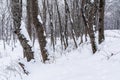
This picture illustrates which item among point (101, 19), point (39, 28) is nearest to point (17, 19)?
point (39, 28)

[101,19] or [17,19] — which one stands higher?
[17,19]

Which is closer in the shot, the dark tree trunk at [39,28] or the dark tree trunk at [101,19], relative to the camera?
the dark tree trunk at [39,28]

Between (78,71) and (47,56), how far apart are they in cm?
325

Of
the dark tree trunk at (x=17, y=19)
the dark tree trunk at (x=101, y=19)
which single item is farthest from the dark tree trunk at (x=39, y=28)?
the dark tree trunk at (x=101, y=19)

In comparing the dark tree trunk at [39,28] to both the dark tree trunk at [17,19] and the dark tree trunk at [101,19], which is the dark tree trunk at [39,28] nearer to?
the dark tree trunk at [17,19]

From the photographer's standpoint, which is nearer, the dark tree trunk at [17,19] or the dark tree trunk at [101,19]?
the dark tree trunk at [17,19]

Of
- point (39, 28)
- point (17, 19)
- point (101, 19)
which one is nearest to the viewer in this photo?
point (39, 28)

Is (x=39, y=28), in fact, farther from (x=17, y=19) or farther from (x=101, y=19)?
Result: (x=101, y=19)

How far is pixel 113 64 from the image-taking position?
21.3 ft

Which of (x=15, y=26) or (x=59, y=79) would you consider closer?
(x=59, y=79)

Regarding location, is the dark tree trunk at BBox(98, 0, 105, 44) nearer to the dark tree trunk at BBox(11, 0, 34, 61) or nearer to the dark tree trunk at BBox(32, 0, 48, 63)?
the dark tree trunk at BBox(32, 0, 48, 63)

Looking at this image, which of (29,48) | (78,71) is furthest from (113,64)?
(29,48)

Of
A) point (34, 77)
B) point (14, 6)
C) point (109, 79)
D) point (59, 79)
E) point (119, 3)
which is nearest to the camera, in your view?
point (109, 79)

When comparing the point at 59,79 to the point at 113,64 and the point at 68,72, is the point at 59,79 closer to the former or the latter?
the point at 68,72
